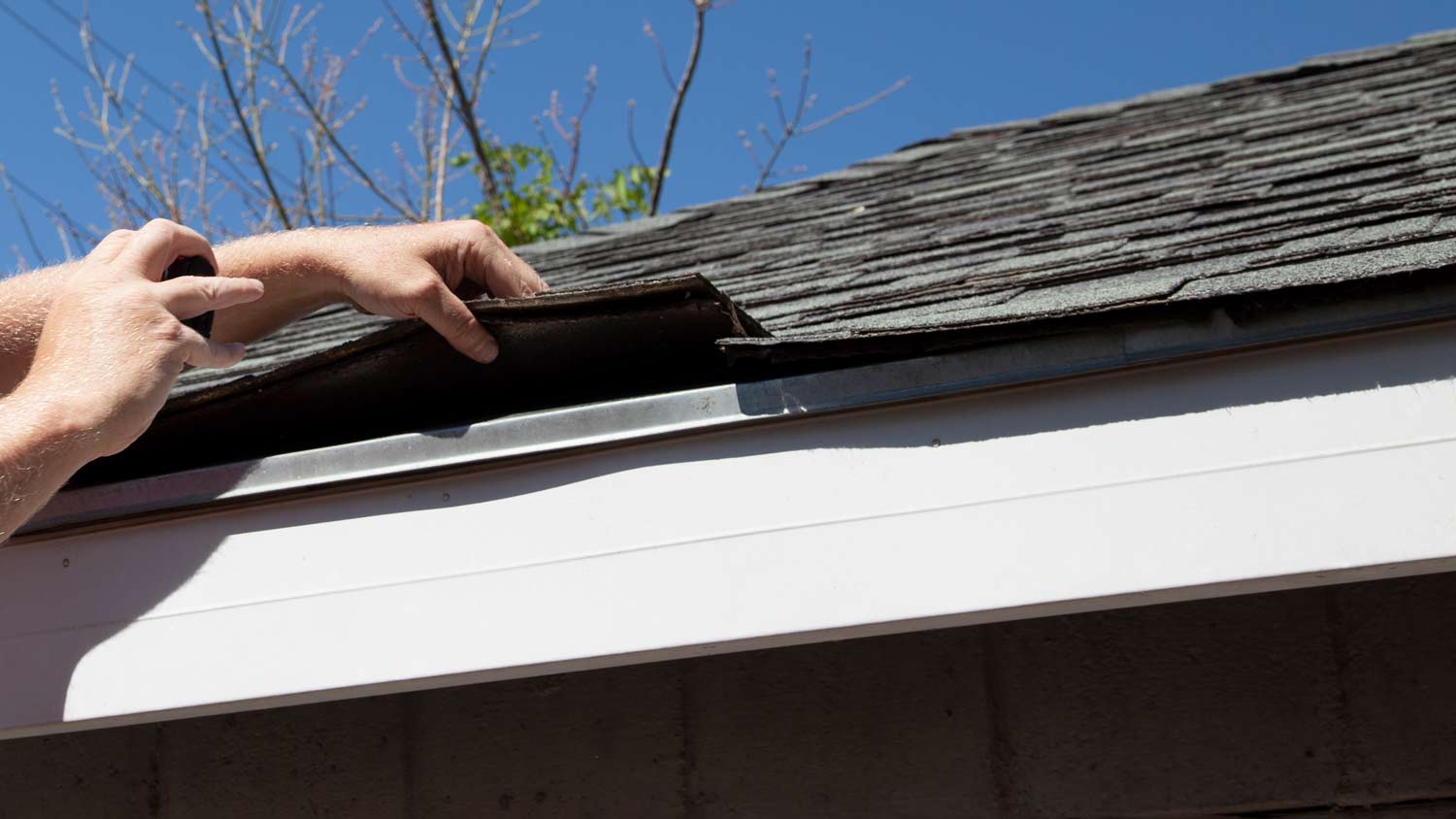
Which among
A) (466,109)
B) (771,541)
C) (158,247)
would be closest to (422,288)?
(158,247)

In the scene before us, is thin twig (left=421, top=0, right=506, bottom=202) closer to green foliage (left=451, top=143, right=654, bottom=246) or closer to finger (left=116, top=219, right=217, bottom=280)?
green foliage (left=451, top=143, right=654, bottom=246)

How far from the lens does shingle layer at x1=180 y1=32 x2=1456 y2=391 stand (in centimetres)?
216

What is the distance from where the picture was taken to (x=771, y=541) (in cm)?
184

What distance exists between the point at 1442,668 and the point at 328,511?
164 centimetres

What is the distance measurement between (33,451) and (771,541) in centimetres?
97

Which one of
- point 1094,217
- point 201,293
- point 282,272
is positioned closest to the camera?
point 201,293

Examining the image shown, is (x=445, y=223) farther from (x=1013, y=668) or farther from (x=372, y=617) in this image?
(x=1013, y=668)

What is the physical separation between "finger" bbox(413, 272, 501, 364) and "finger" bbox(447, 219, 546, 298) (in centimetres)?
35

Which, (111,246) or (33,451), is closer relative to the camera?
(33,451)

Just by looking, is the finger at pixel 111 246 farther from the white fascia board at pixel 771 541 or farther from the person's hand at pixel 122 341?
the white fascia board at pixel 771 541

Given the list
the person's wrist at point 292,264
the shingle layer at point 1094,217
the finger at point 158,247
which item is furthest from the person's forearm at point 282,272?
the shingle layer at point 1094,217

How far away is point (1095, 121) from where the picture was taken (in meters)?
5.49

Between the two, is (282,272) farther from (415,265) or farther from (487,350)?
(487,350)

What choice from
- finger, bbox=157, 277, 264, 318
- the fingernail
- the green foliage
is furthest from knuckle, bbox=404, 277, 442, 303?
the green foliage
